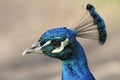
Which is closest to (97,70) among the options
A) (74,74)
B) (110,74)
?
(110,74)

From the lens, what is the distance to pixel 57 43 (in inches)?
201

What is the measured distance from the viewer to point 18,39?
9727 mm

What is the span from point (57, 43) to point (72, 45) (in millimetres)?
111

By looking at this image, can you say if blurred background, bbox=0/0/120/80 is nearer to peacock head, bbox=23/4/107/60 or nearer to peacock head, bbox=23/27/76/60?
peacock head, bbox=23/4/107/60

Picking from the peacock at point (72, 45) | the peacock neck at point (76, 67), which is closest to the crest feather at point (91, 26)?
the peacock at point (72, 45)

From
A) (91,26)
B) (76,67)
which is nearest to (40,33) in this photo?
(91,26)

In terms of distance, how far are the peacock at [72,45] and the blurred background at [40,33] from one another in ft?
8.94

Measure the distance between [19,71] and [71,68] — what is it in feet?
11.9

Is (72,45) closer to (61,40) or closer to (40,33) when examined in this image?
(61,40)

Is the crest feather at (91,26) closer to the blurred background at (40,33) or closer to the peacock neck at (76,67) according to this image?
the peacock neck at (76,67)

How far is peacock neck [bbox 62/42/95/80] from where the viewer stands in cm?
520

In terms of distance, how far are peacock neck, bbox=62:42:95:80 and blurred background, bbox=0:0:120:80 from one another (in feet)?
9.38

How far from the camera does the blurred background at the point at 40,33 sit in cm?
860

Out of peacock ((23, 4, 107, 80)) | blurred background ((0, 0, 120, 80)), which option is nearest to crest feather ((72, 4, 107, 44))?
peacock ((23, 4, 107, 80))
